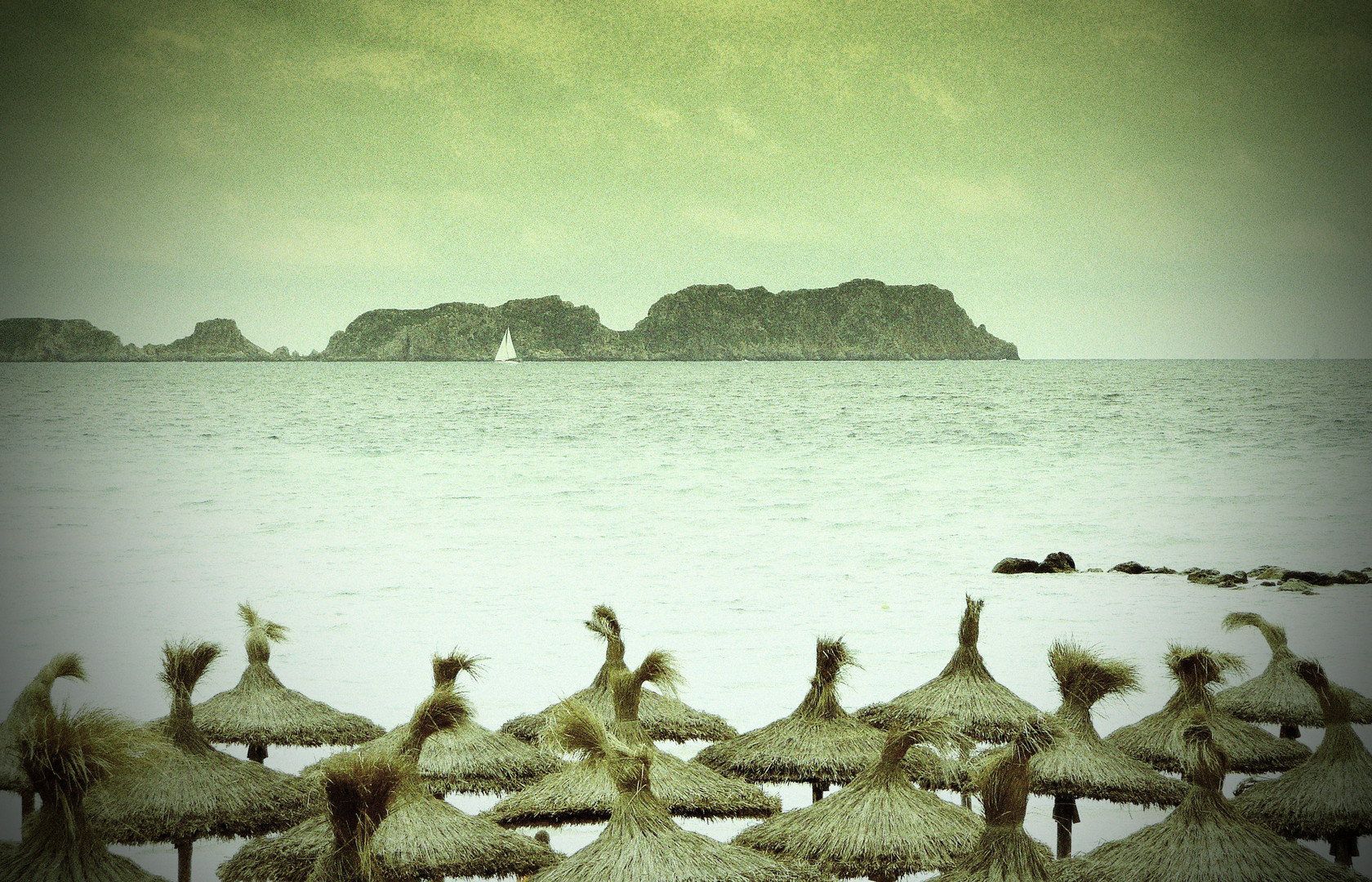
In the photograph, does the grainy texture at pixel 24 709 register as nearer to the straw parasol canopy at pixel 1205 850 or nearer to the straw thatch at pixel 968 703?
the straw thatch at pixel 968 703

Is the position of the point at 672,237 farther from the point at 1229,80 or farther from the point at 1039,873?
the point at 1039,873

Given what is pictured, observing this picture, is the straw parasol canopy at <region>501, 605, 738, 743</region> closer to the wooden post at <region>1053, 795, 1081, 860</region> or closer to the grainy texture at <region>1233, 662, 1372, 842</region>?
the wooden post at <region>1053, 795, 1081, 860</region>

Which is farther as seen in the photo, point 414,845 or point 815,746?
point 815,746

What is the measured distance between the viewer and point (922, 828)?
283 inches

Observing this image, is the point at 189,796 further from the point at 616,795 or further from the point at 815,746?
the point at 815,746

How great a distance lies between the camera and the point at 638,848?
20.6 ft

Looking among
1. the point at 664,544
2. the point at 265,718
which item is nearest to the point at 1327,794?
the point at 265,718

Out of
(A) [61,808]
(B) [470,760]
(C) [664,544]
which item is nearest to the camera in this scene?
(A) [61,808]

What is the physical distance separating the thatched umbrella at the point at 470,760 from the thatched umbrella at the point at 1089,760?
343 cm

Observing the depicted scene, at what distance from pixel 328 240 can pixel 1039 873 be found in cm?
9835

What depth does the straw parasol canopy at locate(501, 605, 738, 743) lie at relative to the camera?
9.98 metres

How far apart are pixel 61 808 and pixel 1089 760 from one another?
6122mm

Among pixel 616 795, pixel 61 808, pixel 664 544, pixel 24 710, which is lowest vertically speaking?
pixel 664 544

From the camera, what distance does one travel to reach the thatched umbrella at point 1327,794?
752 cm
